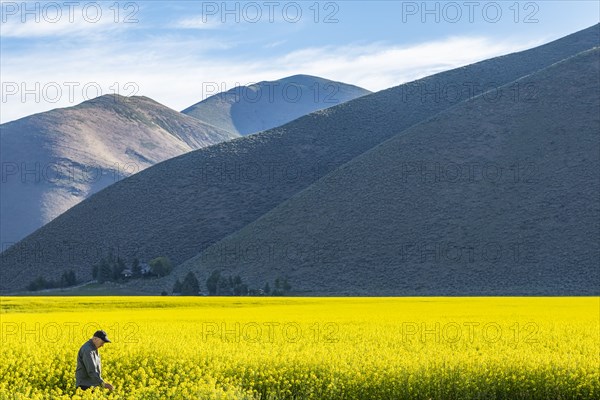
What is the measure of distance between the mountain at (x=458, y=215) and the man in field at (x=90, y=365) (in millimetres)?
66507

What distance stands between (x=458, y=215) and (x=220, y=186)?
43469 millimetres

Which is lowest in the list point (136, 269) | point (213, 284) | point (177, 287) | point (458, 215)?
point (177, 287)

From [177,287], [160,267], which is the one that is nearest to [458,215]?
[177,287]

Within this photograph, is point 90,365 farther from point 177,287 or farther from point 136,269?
point 136,269

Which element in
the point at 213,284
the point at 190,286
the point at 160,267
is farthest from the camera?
the point at 160,267

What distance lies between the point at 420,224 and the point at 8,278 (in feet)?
177

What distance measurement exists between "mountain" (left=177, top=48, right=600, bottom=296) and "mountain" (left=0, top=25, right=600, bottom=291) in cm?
518

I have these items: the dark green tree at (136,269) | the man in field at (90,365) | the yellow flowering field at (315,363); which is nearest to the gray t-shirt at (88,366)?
the man in field at (90,365)

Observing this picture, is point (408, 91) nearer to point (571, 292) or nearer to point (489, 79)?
point (489, 79)

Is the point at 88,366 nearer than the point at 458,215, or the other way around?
the point at 88,366

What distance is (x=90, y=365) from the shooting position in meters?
13.9

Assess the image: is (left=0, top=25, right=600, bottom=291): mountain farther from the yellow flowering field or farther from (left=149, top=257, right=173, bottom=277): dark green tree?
the yellow flowering field

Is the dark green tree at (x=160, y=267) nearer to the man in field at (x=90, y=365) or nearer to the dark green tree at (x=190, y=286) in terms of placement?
the dark green tree at (x=190, y=286)

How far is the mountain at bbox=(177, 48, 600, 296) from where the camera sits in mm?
82750
